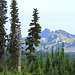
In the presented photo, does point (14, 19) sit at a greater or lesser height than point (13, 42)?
greater

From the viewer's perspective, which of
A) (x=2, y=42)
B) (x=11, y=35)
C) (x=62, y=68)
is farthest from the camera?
(x=62, y=68)

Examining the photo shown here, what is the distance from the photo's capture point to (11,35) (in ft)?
91.0

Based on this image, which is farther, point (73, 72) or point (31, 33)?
point (73, 72)

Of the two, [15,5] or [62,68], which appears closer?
[15,5]

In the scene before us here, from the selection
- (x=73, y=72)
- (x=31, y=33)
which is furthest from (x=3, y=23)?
(x=73, y=72)

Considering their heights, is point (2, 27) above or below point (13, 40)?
above

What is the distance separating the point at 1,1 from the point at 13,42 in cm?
800

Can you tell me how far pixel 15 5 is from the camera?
2825 centimetres

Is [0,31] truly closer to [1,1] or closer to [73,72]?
[1,1]

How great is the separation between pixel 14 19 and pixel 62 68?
27256 millimetres

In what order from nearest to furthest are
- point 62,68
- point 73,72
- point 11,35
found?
point 11,35, point 62,68, point 73,72

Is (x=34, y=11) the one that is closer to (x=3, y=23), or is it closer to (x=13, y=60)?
(x=3, y=23)

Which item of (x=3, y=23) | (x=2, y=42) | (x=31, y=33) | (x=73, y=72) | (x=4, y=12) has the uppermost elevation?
(x=4, y=12)

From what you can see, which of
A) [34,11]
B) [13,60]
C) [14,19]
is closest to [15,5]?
[14,19]
